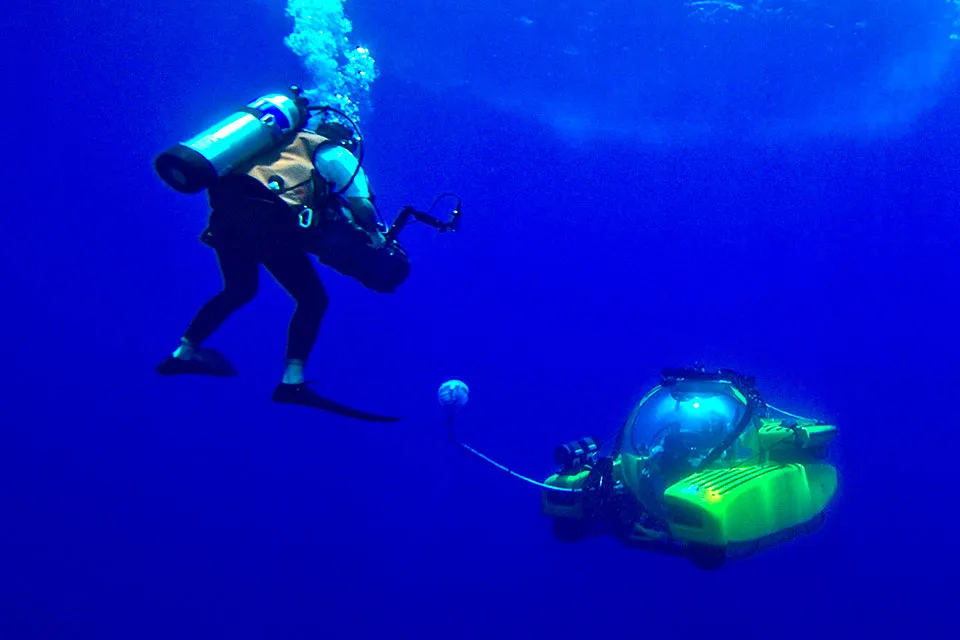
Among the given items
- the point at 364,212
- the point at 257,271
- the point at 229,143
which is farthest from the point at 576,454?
the point at 229,143

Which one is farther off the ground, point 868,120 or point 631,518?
point 868,120

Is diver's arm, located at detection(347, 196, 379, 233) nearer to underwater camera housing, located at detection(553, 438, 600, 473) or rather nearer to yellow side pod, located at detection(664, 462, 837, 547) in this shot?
yellow side pod, located at detection(664, 462, 837, 547)

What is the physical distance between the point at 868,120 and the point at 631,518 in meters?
21.4

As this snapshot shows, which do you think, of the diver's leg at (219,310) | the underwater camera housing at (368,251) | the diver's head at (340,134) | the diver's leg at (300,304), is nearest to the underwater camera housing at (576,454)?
the underwater camera housing at (368,251)

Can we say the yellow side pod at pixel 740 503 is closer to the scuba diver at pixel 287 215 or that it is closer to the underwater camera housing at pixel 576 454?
the underwater camera housing at pixel 576 454

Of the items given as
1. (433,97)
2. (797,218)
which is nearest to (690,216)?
(797,218)

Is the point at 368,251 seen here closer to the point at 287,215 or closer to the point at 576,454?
the point at 287,215

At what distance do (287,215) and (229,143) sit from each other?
51 centimetres

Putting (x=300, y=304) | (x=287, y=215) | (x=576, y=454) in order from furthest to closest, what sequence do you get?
(x=576, y=454)
(x=300, y=304)
(x=287, y=215)

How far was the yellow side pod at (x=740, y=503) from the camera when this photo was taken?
4.59m

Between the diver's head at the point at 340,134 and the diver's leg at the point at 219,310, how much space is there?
3.10 feet

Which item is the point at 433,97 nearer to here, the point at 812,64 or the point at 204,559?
the point at 812,64

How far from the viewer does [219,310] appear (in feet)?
14.0

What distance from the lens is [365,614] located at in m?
17.3
